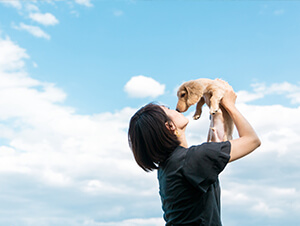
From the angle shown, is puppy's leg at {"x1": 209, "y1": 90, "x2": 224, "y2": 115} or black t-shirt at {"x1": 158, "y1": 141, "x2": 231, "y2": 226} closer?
black t-shirt at {"x1": 158, "y1": 141, "x2": 231, "y2": 226}

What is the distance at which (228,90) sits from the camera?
2535mm

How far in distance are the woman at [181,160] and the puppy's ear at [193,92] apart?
1.71 feet

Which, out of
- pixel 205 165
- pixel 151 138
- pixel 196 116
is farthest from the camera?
pixel 196 116

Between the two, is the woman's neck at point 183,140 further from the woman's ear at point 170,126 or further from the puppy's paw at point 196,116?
the puppy's paw at point 196,116

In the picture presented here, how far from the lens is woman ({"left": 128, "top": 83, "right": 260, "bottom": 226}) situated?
1899 mm

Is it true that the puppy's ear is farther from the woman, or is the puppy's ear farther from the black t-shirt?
Result: the black t-shirt

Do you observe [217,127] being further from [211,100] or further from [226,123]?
[211,100]

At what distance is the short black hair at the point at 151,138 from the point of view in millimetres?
2006

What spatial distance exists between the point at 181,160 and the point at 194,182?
0.15 meters

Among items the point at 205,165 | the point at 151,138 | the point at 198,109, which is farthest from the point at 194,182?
the point at 198,109

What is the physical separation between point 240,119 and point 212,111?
32cm

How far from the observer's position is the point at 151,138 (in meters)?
2.00

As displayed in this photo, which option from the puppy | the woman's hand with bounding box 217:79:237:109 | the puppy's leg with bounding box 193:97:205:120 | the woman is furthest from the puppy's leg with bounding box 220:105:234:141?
the woman

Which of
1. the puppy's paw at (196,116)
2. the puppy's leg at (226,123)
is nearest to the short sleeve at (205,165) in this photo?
the puppy's leg at (226,123)
